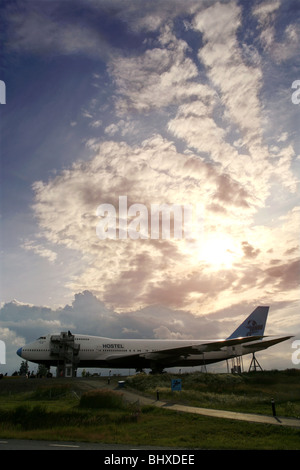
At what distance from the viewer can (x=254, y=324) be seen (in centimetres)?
5959

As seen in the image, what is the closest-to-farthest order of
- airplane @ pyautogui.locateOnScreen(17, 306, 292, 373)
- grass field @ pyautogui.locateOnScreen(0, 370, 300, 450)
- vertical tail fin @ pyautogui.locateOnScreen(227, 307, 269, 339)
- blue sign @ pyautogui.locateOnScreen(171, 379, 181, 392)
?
grass field @ pyautogui.locateOnScreen(0, 370, 300, 450) < blue sign @ pyautogui.locateOnScreen(171, 379, 181, 392) < airplane @ pyautogui.locateOnScreen(17, 306, 292, 373) < vertical tail fin @ pyautogui.locateOnScreen(227, 307, 269, 339)

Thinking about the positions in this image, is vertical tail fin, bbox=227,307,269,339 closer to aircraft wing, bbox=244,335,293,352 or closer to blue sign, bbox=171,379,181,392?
aircraft wing, bbox=244,335,293,352

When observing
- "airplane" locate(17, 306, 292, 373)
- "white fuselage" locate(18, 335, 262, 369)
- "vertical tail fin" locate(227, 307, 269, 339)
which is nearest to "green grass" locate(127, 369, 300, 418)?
"airplane" locate(17, 306, 292, 373)

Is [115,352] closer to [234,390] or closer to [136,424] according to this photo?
[234,390]

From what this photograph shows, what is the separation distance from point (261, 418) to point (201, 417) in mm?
3327

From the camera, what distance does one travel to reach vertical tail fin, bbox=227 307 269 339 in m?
59.4

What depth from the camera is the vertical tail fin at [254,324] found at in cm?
5938

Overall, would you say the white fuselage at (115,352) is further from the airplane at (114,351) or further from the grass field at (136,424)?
the grass field at (136,424)

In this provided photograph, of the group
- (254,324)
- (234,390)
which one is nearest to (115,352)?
(234,390)

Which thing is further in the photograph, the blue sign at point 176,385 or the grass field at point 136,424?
the blue sign at point 176,385

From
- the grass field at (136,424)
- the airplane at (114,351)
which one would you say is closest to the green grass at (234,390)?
the grass field at (136,424)
